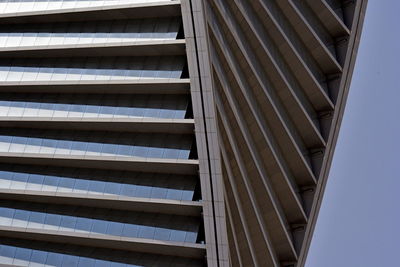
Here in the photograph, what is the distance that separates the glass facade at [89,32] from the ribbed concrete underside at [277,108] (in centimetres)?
226

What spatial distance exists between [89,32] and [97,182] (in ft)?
22.3

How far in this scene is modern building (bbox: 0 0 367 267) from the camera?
31.6 metres

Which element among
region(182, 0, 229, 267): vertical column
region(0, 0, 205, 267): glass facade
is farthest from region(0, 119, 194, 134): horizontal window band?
region(182, 0, 229, 267): vertical column

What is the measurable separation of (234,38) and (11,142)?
37.5ft

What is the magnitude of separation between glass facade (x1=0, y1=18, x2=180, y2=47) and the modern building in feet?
0.19

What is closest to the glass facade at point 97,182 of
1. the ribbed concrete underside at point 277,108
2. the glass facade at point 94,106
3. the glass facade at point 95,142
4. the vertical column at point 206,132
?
the glass facade at point 95,142

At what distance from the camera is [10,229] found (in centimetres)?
3325

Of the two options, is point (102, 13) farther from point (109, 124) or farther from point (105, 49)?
point (109, 124)

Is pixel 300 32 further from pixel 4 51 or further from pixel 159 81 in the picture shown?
pixel 4 51

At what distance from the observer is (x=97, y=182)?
33344mm

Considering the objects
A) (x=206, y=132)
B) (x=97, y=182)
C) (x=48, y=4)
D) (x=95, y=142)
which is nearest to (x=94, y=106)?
(x=95, y=142)

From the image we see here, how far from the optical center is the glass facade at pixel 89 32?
104ft

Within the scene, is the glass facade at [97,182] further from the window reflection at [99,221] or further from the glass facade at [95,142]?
the window reflection at [99,221]

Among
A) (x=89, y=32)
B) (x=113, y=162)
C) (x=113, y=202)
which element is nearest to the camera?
(x=113, y=162)
